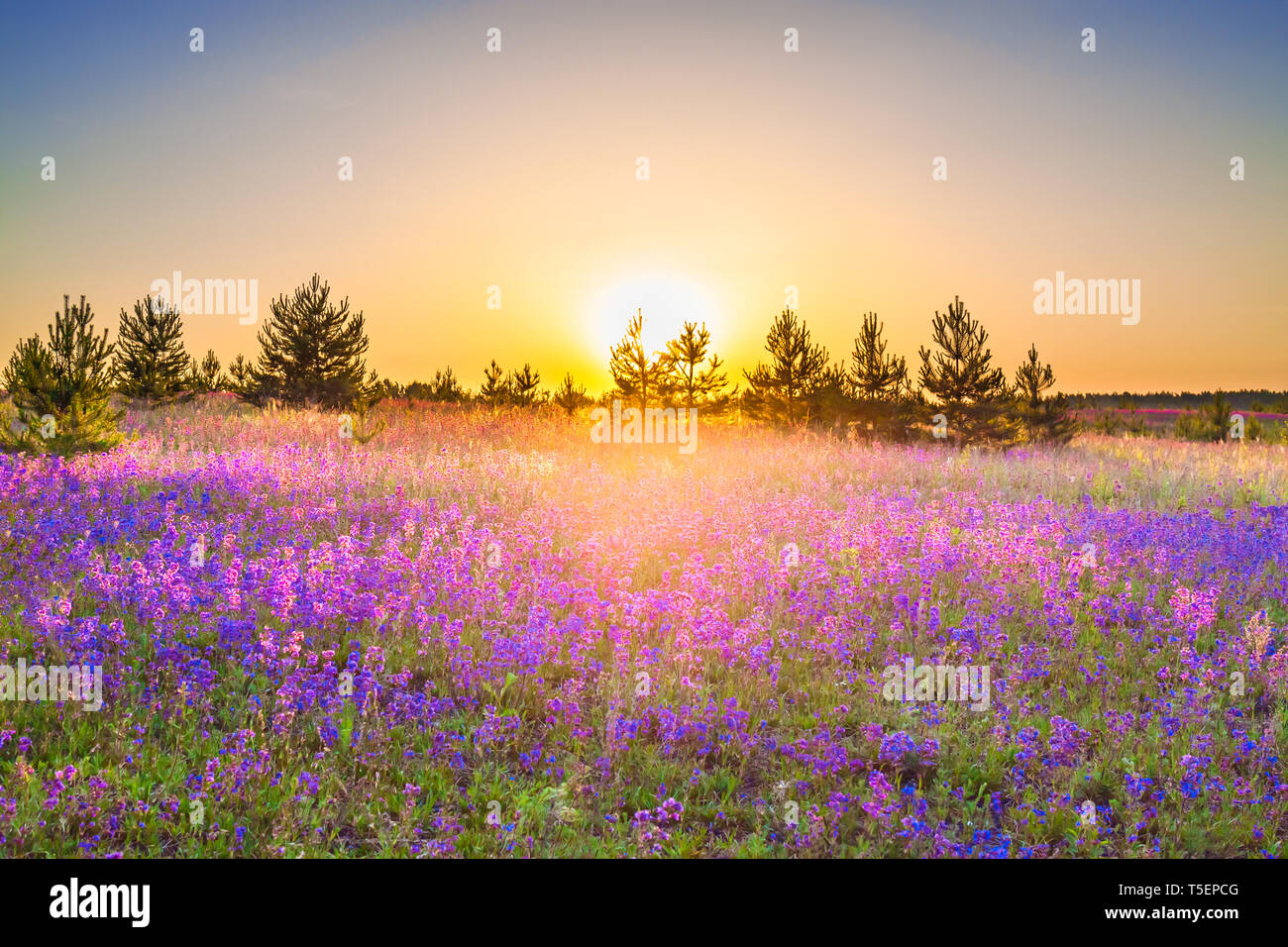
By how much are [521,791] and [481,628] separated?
5.88 feet

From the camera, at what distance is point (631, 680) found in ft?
15.6

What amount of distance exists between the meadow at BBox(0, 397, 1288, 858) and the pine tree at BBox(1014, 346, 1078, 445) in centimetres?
1687

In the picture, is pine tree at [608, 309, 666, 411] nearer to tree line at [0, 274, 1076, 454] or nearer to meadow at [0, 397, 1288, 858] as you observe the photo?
tree line at [0, 274, 1076, 454]

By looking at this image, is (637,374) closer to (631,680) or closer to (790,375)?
(790,375)

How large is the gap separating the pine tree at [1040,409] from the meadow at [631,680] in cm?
1687

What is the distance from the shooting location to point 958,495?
35.4ft

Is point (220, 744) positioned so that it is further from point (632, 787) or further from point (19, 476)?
point (19, 476)

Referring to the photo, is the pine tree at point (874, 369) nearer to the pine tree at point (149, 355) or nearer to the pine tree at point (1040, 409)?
the pine tree at point (1040, 409)

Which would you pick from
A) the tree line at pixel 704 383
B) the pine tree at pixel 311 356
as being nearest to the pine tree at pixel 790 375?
the tree line at pixel 704 383

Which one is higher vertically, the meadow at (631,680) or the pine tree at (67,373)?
the pine tree at (67,373)

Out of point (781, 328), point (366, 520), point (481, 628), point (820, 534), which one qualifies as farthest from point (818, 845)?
point (781, 328)

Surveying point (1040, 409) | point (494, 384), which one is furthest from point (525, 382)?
point (1040, 409)

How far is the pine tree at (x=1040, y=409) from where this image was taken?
25312 millimetres

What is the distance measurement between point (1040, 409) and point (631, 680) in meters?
25.0
